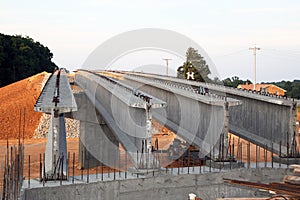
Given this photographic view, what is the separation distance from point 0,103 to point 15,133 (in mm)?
8775

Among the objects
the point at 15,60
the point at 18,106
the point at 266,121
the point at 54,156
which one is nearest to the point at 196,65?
the point at 15,60

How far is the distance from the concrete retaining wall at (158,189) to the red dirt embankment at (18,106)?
28706 mm

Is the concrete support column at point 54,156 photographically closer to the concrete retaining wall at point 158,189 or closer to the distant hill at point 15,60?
the concrete retaining wall at point 158,189

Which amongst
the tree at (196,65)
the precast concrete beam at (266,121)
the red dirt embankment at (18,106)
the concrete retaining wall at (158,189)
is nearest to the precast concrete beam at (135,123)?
the concrete retaining wall at (158,189)

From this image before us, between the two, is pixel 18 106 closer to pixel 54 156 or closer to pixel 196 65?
pixel 54 156

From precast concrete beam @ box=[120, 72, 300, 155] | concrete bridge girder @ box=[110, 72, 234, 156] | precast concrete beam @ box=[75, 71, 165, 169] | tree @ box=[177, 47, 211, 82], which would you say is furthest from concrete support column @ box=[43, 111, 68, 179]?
tree @ box=[177, 47, 211, 82]

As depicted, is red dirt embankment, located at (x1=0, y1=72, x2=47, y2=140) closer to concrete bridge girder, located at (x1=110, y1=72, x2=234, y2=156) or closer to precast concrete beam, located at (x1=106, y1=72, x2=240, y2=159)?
concrete bridge girder, located at (x1=110, y1=72, x2=234, y2=156)

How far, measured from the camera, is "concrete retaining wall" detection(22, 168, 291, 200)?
1005 centimetres

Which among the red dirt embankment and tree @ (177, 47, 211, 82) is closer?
the red dirt embankment

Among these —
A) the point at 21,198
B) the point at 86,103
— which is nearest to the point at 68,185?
the point at 21,198

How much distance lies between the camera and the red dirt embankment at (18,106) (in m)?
39.3

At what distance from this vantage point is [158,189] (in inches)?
→ 444

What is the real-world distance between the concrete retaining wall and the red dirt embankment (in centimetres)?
2871

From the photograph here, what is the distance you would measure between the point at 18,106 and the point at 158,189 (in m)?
35.2
